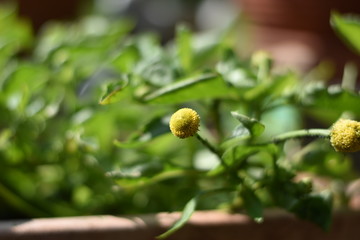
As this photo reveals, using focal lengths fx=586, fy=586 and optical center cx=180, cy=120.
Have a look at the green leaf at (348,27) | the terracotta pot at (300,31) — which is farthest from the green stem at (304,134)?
the terracotta pot at (300,31)

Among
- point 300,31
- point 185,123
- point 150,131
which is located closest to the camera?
point 185,123

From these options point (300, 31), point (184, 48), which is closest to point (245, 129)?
point (184, 48)

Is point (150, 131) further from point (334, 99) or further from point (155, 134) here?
point (334, 99)

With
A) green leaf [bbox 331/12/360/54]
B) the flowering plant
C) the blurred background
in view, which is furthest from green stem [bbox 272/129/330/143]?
the blurred background

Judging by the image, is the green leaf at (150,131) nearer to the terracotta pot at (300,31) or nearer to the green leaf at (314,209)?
the green leaf at (314,209)

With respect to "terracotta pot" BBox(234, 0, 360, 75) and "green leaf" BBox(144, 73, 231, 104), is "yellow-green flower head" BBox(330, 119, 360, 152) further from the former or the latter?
"terracotta pot" BBox(234, 0, 360, 75)

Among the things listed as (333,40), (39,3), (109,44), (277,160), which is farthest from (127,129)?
(39,3)
